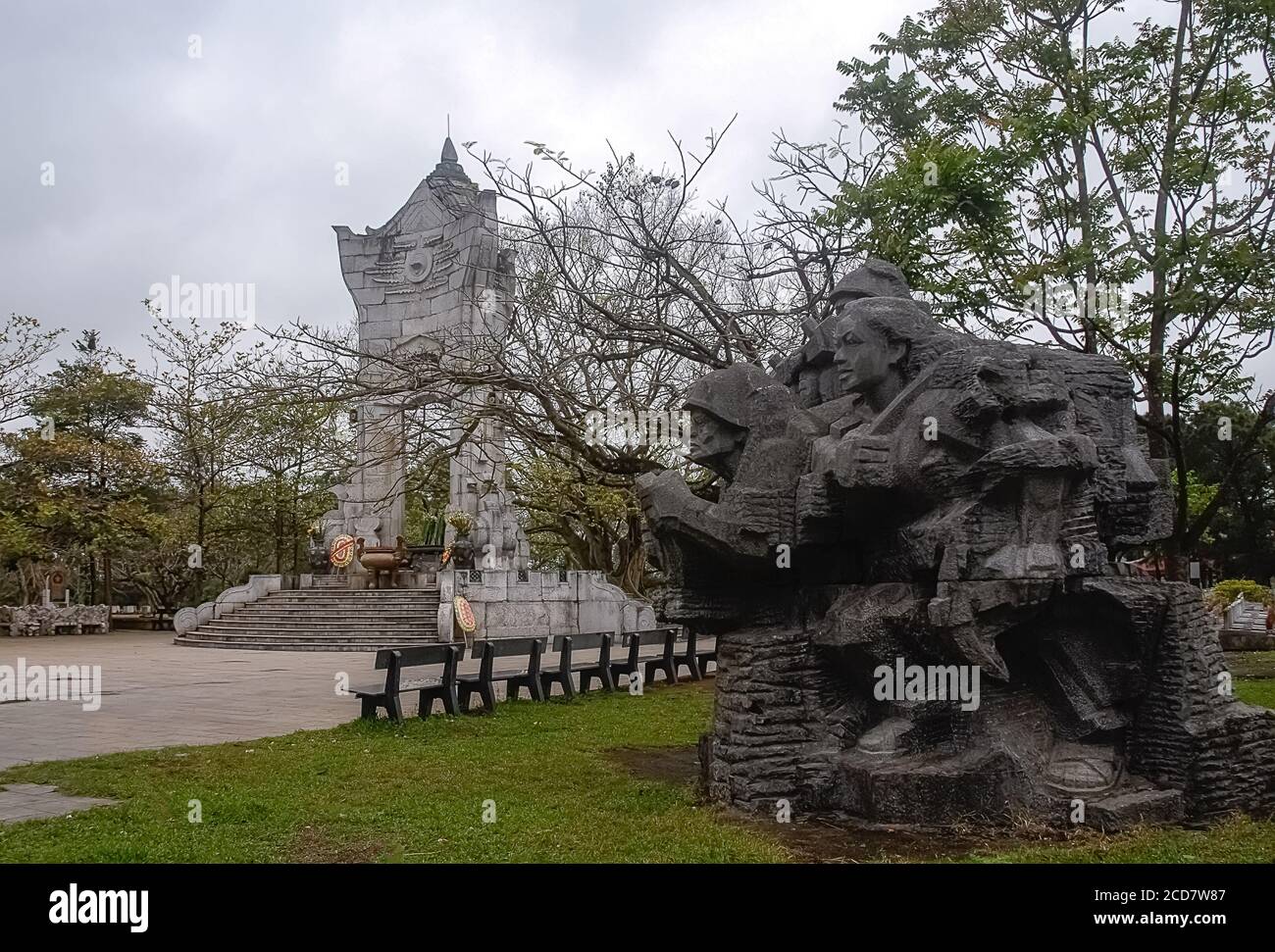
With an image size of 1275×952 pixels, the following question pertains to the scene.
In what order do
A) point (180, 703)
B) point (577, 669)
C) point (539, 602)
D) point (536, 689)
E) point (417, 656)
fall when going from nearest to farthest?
point (417, 656) < point (180, 703) < point (536, 689) < point (577, 669) < point (539, 602)

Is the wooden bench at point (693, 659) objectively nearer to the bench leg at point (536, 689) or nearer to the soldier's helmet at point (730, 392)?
the bench leg at point (536, 689)

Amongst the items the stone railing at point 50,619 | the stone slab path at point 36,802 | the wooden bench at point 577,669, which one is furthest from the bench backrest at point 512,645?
the stone railing at point 50,619

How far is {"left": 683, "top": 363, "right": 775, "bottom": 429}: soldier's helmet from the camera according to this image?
6641 mm

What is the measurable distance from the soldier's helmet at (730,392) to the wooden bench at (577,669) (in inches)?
253

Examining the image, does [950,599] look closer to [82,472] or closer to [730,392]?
[730,392]

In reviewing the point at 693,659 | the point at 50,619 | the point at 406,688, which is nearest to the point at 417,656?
the point at 406,688

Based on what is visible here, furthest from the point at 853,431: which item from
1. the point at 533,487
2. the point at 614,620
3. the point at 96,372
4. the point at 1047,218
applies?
the point at 96,372

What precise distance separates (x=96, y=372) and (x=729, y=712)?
28872 mm

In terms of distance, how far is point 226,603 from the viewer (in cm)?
2417

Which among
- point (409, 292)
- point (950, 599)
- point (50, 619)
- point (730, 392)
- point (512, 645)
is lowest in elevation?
point (50, 619)

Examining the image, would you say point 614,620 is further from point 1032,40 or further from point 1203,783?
point 1203,783

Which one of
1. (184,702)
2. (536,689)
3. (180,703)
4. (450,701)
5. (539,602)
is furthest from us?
(539,602)

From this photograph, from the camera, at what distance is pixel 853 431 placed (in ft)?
20.2

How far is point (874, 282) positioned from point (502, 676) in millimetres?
6700
